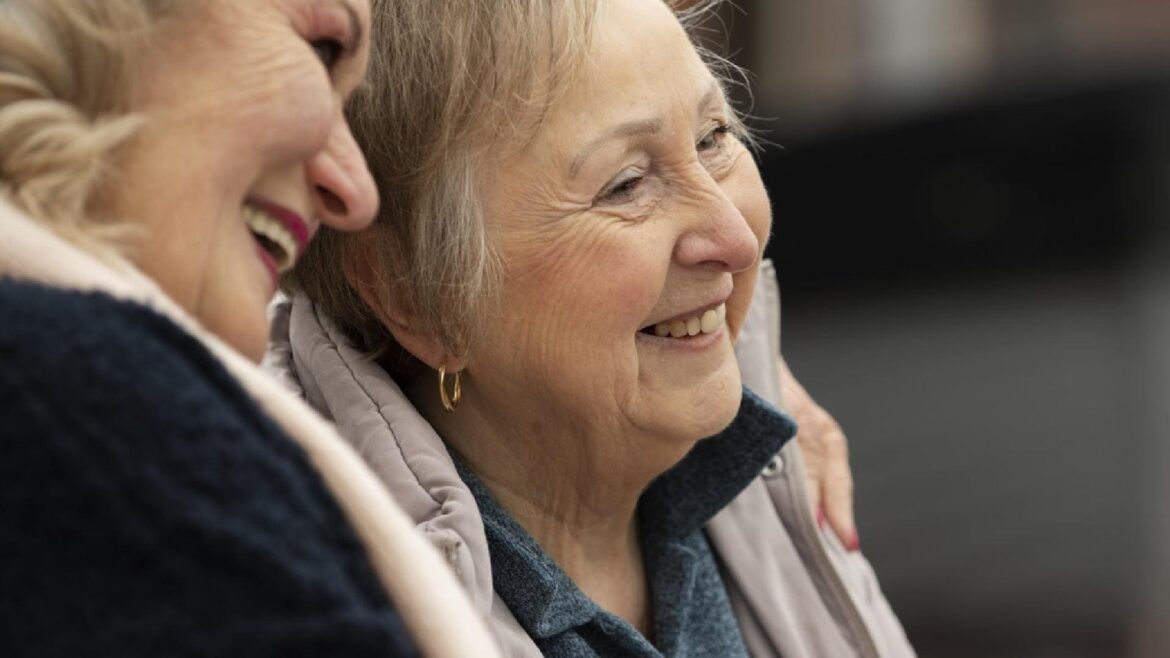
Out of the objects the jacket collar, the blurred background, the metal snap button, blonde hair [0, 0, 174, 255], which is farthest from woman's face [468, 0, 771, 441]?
the blurred background

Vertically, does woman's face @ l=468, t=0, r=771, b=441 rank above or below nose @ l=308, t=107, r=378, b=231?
below

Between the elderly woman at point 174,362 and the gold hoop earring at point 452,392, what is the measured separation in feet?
1.80

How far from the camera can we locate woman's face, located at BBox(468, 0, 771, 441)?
1883mm

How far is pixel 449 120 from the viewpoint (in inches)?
72.8

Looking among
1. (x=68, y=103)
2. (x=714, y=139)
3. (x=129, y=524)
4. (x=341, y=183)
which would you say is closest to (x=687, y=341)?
(x=714, y=139)

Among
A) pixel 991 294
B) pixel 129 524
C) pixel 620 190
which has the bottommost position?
pixel 991 294

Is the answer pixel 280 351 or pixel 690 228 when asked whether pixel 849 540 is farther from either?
pixel 280 351

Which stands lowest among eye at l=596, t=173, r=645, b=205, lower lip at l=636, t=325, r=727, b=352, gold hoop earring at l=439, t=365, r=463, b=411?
gold hoop earring at l=439, t=365, r=463, b=411

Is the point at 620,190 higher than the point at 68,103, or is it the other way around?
the point at 68,103

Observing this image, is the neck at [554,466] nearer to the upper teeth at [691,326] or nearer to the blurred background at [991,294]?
the upper teeth at [691,326]

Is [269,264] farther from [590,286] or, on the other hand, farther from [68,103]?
[590,286]

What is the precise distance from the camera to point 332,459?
44.4 inches

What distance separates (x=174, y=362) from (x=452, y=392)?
98 centimetres

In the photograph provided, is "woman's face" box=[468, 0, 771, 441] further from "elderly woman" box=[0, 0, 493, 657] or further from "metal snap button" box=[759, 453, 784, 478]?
"elderly woman" box=[0, 0, 493, 657]
